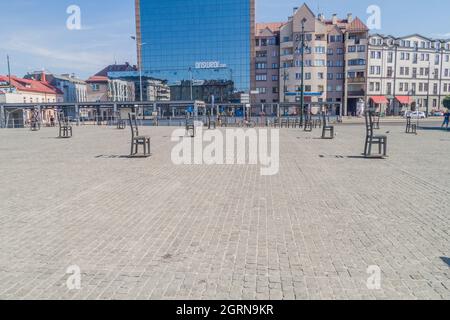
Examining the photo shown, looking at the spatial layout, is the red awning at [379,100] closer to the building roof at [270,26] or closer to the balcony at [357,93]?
the balcony at [357,93]

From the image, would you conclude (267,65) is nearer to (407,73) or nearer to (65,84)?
(407,73)

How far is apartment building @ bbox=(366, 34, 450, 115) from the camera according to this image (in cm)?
7244

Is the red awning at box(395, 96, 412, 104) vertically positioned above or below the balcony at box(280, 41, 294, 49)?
below

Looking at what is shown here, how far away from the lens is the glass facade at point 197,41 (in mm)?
80438

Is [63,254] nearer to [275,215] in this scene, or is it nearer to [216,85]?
[275,215]

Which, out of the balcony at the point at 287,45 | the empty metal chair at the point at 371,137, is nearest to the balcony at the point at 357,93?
the balcony at the point at 287,45

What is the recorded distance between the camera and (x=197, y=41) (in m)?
83.9

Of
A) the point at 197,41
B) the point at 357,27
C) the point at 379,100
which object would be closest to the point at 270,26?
the point at 197,41

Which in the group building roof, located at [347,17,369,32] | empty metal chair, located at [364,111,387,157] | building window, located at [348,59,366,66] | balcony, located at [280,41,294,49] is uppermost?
building roof, located at [347,17,369,32]

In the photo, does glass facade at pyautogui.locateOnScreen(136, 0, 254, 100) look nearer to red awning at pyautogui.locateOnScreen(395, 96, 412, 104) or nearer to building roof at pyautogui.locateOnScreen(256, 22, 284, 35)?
building roof at pyautogui.locateOnScreen(256, 22, 284, 35)

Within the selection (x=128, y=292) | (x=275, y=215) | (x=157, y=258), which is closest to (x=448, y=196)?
(x=275, y=215)

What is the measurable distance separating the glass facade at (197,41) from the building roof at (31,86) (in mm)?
22931

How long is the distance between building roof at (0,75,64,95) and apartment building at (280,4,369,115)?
5262 cm

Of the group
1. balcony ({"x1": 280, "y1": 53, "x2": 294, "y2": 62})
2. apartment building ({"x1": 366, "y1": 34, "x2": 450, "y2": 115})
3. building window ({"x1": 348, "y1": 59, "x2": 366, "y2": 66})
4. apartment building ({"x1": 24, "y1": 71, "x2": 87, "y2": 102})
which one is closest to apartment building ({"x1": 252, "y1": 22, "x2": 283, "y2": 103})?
balcony ({"x1": 280, "y1": 53, "x2": 294, "y2": 62})
